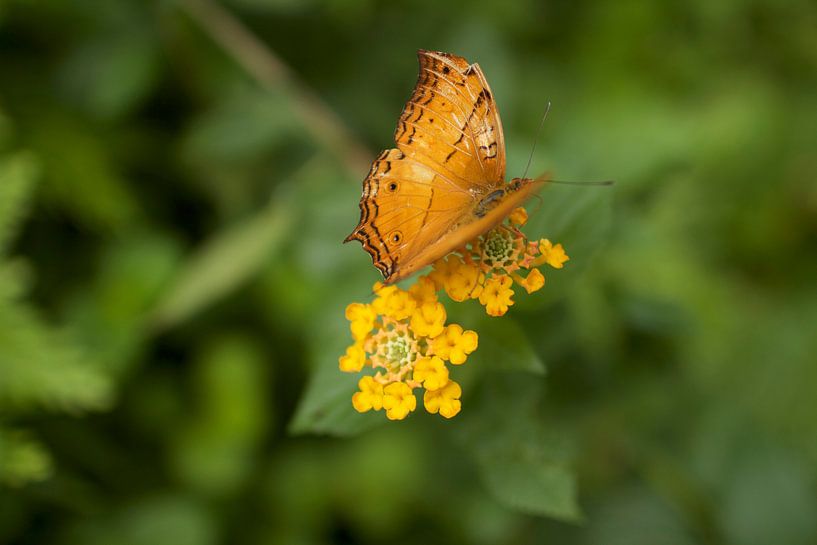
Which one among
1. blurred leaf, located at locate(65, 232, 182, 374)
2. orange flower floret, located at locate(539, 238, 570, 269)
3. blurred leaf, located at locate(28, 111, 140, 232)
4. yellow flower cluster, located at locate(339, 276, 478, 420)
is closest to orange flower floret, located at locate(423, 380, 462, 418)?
yellow flower cluster, located at locate(339, 276, 478, 420)

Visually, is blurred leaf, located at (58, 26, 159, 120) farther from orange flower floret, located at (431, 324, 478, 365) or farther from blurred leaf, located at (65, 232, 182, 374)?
orange flower floret, located at (431, 324, 478, 365)

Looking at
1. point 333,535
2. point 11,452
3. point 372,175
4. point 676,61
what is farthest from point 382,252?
point 676,61

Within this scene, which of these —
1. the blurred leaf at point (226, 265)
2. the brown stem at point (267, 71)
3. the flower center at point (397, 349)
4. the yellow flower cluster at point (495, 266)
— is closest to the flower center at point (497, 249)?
the yellow flower cluster at point (495, 266)

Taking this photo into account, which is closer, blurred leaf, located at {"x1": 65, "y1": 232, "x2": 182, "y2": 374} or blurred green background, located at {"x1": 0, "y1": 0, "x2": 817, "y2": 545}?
blurred green background, located at {"x1": 0, "y1": 0, "x2": 817, "y2": 545}

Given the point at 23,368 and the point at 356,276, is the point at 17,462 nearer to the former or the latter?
the point at 23,368

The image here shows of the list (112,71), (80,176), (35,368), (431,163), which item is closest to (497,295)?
(431,163)

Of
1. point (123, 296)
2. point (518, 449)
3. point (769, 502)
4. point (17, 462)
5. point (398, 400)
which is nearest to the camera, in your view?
point (398, 400)

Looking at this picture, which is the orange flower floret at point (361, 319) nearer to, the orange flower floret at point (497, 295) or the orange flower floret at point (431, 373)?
the orange flower floret at point (431, 373)
